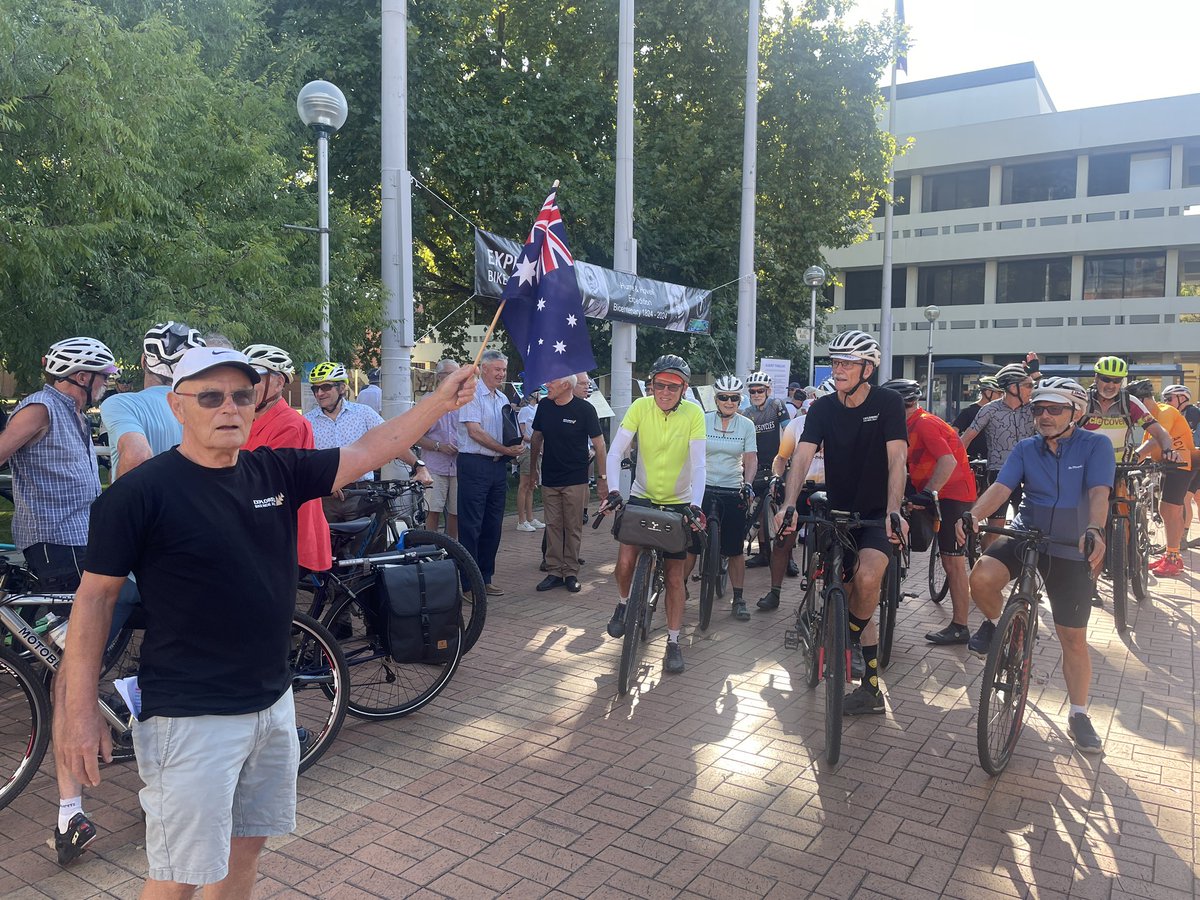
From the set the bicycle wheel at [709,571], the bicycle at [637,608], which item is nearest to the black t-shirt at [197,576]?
the bicycle at [637,608]

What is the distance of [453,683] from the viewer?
19.4 feet

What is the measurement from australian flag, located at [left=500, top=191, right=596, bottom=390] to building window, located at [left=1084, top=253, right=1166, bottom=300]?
43370 mm

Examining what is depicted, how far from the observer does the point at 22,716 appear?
3941mm

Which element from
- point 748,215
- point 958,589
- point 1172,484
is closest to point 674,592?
point 958,589

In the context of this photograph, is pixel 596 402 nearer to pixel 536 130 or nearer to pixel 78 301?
pixel 78 301

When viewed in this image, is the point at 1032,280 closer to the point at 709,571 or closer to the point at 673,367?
the point at 709,571

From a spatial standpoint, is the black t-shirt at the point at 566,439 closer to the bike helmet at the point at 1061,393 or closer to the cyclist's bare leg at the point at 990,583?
the cyclist's bare leg at the point at 990,583

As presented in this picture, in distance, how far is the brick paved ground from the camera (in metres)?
3.58

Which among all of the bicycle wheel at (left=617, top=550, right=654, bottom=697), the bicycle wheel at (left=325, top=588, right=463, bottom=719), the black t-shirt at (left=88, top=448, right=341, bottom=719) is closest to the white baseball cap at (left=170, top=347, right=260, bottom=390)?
the black t-shirt at (left=88, top=448, right=341, bottom=719)

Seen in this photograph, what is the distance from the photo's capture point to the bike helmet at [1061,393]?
16.3ft

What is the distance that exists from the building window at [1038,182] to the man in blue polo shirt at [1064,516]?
4261 cm

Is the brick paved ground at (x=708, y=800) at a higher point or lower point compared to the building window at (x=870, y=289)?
lower

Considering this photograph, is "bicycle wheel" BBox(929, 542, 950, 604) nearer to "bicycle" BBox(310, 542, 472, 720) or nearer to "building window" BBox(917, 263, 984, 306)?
"bicycle" BBox(310, 542, 472, 720)

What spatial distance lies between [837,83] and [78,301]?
19.6 m
